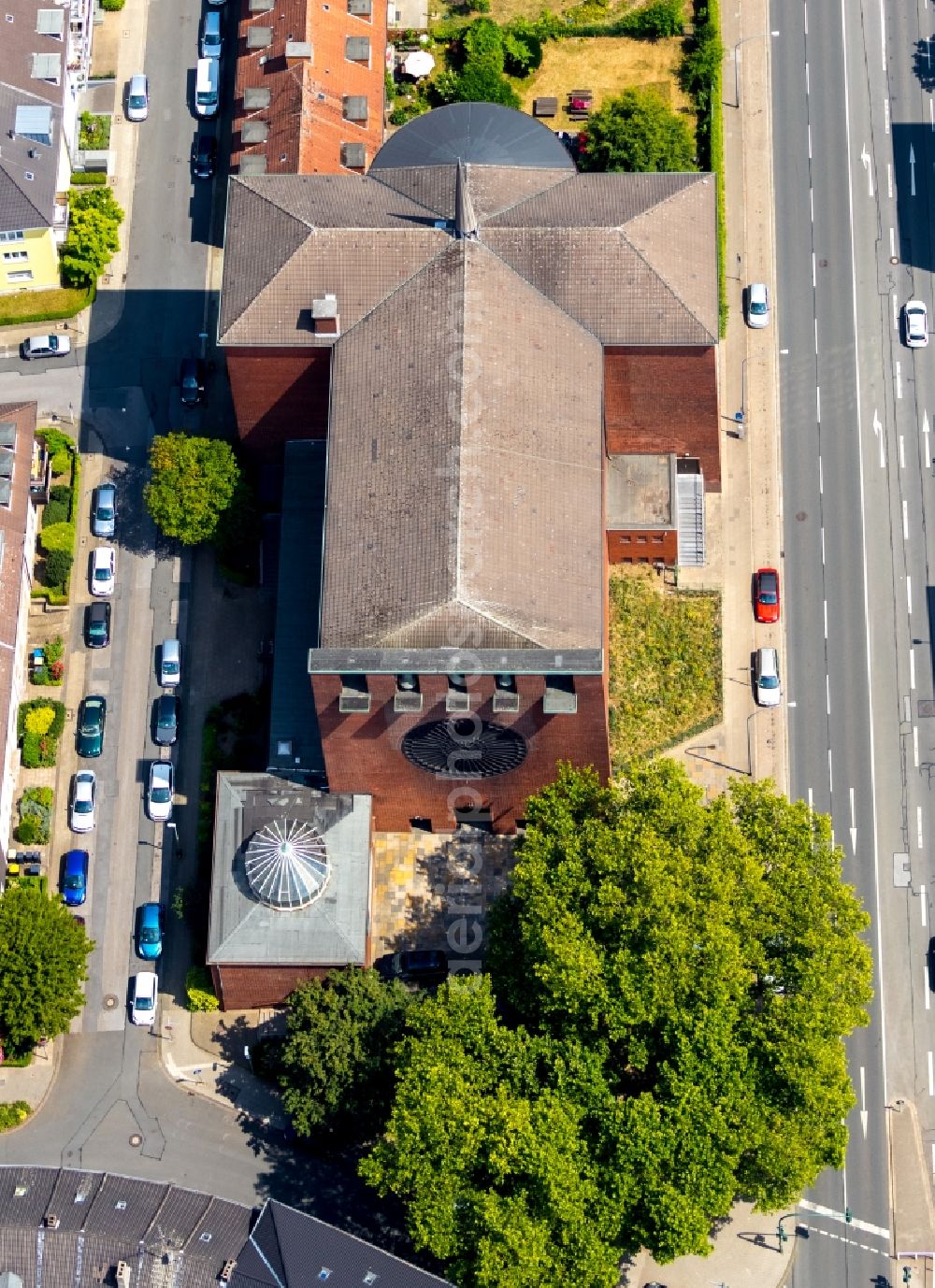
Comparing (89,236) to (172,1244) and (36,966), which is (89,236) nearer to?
(36,966)

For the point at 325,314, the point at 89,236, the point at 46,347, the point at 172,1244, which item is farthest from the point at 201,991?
the point at 89,236

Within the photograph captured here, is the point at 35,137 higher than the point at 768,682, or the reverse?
the point at 35,137

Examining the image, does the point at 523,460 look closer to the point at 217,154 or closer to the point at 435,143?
the point at 435,143

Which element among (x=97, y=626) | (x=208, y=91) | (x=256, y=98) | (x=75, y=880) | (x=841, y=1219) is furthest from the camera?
(x=208, y=91)

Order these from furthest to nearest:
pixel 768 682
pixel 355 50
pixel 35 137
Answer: pixel 355 50, pixel 35 137, pixel 768 682

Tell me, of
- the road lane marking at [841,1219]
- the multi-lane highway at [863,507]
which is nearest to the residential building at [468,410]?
the multi-lane highway at [863,507]

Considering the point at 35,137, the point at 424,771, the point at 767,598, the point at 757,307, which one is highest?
the point at 35,137

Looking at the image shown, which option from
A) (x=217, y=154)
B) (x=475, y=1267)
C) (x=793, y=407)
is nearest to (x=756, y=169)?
(x=793, y=407)
